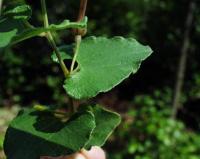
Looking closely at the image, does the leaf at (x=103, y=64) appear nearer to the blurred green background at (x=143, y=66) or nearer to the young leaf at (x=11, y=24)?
the young leaf at (x=11, y=24)

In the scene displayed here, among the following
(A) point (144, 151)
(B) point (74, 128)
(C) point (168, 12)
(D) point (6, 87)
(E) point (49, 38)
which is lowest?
(D) point (6, 87)

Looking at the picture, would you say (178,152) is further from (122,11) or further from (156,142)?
(122,11)

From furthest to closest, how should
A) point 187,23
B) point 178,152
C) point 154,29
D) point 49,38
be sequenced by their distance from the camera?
point 154,29 < point 187,23 < point 178,152 < point 49,38

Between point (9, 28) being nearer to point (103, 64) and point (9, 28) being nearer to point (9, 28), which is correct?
point (9, 28)

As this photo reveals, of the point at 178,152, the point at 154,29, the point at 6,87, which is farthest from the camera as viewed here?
the point at 154,29

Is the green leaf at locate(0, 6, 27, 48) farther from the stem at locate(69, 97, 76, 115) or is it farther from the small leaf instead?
the stem at locate(69, 97, 76, 115)

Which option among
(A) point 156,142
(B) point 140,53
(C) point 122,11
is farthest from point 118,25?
(B) point 140,53

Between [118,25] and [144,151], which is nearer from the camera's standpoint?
[144,151]

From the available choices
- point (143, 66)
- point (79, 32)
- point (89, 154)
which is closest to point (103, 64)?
point (79, 32)
